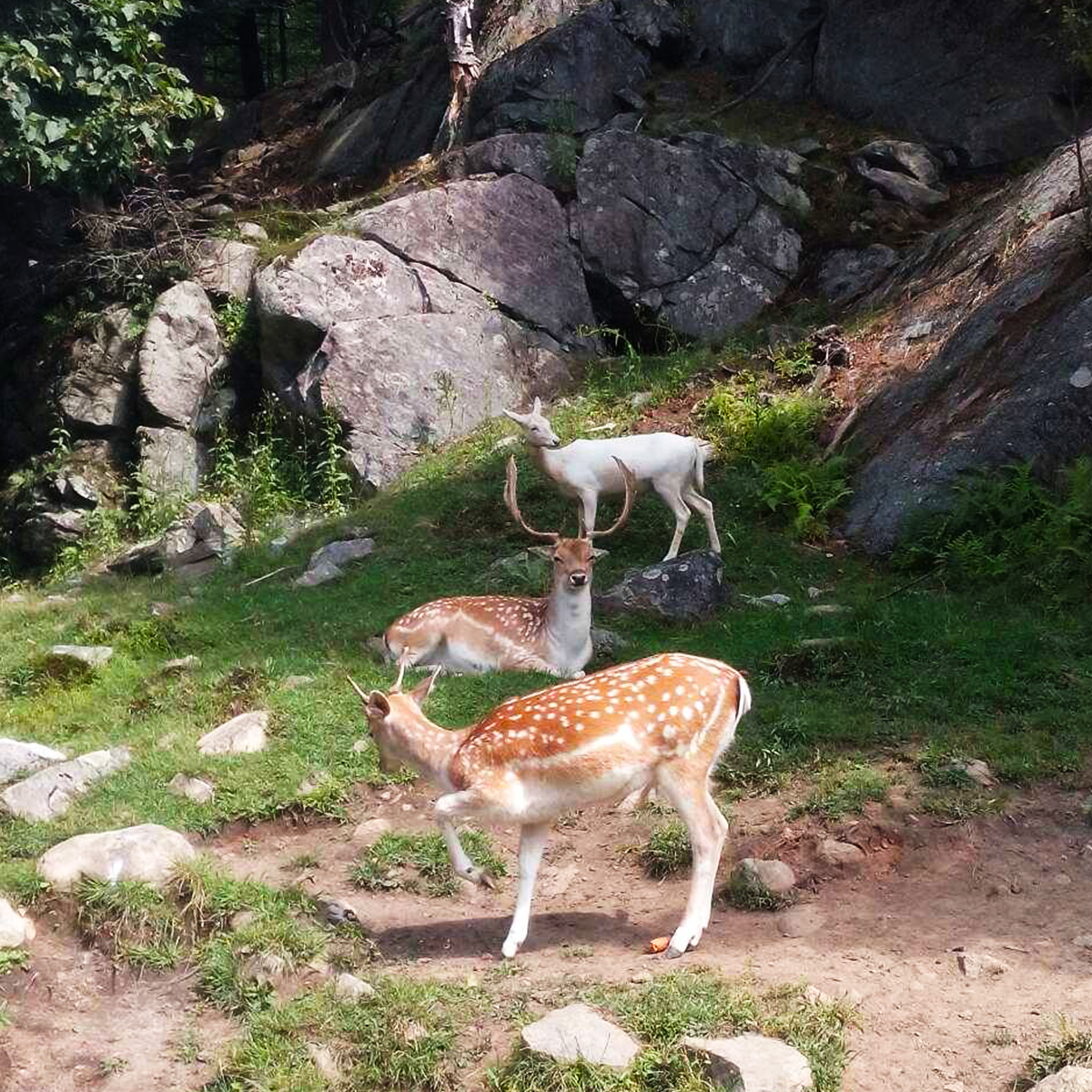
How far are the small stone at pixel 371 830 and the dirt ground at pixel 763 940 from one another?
0.24ft

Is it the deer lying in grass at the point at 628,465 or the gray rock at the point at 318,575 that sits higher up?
the deer lying in grass at the point at 628,465

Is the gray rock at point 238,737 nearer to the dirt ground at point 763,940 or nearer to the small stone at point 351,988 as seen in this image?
the dirt ground at point 763,940

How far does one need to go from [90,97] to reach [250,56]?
11.0 metres

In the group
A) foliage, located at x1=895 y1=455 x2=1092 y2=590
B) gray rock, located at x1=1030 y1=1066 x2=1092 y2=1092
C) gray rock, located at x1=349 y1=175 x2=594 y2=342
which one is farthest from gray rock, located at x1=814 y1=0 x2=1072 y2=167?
gray rock, located at x1=1030 y1=1066 x2=1092 y2=1092

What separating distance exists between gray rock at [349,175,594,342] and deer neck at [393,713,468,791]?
37.4 ft

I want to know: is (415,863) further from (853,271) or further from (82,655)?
(853,271)

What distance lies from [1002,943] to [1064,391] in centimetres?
734

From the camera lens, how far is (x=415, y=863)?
7.51 m

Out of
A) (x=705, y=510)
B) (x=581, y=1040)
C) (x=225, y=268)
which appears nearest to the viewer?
(x=581, y=1040)

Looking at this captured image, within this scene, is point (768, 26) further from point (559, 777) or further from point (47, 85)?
point (559, 777)

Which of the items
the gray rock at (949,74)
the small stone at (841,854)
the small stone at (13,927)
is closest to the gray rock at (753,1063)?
the small stone at (841,854)

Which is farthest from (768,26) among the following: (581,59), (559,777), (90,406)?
(559,777)

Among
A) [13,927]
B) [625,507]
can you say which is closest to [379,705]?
[13,927]

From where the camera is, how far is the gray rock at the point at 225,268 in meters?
18.4
